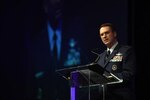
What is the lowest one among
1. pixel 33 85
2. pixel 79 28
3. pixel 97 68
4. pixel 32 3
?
pixel 33 85

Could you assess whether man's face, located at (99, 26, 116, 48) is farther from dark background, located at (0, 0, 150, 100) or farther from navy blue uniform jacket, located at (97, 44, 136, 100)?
dark background, located at (0, 0, 150, 100)

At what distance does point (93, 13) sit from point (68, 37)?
453mm

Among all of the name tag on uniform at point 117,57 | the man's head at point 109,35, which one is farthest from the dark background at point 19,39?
the name tag on uniform at point 117,57

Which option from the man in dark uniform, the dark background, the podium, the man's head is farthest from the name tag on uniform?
the dark background

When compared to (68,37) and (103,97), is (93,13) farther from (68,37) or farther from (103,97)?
(103,97)

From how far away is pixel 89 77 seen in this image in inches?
123

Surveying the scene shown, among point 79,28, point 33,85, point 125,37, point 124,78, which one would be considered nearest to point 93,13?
point 79,28

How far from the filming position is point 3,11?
16.9ft

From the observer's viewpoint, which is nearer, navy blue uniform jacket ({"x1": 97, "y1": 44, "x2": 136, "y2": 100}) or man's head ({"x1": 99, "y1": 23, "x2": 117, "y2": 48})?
navy blue uniform jacket ({"x1": 97, "y1": 44, "x2": 136, "y2": 100})

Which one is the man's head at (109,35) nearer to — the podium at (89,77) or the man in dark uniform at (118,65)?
the man in dark uniform at (118,65)

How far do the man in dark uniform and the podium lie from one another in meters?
0.16

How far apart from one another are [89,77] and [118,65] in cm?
38

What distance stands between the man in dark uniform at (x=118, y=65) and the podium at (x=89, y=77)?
159mm

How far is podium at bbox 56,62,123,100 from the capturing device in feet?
9.73
